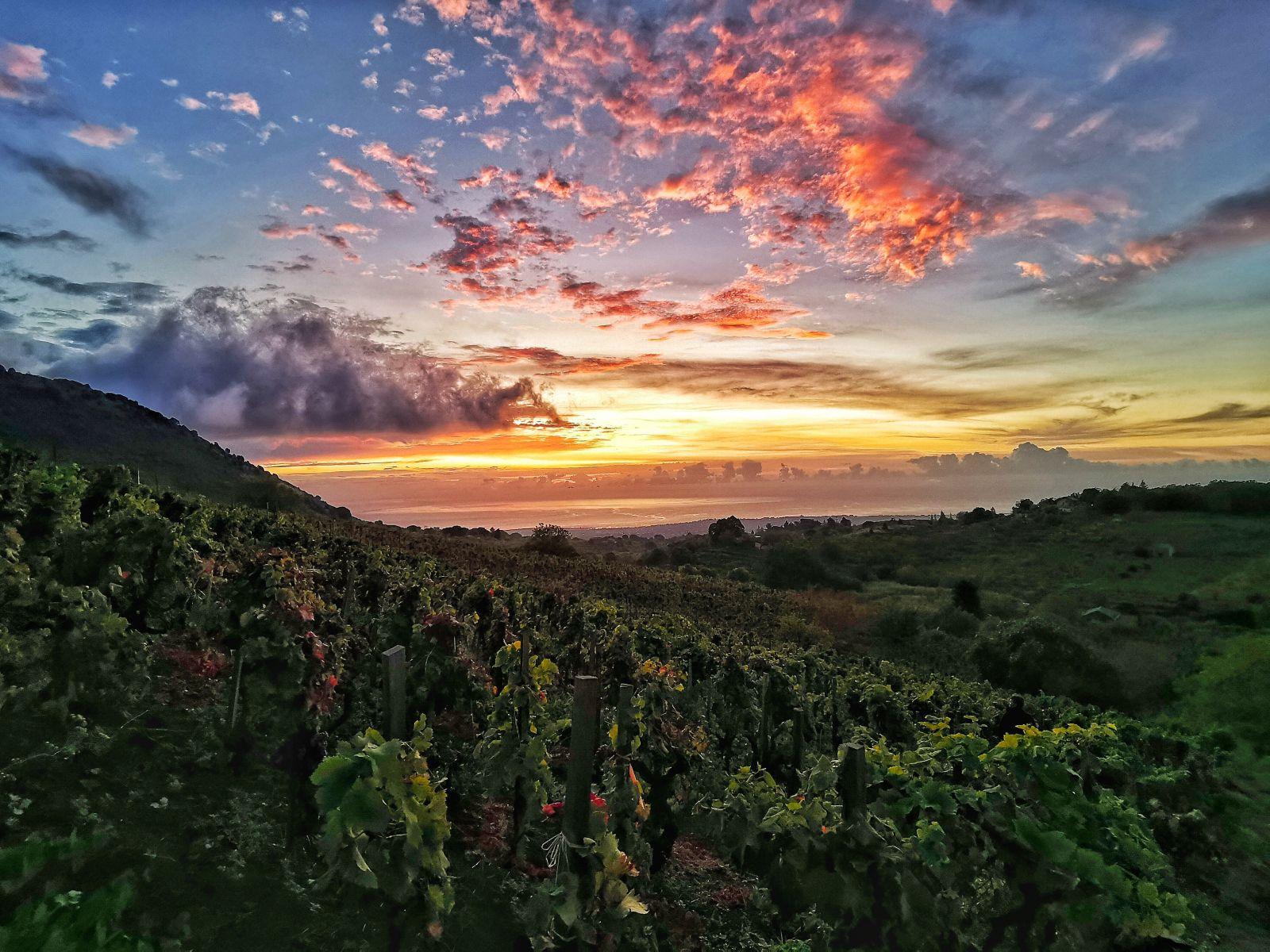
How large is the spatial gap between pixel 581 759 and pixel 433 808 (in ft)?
3.57

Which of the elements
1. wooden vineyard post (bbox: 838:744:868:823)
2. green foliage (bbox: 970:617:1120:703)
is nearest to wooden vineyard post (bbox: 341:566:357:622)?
wooden vineyard post (bbox: 838:744:868:823)

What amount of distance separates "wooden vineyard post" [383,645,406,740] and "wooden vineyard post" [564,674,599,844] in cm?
142

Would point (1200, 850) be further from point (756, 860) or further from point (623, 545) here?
point (623, 545)

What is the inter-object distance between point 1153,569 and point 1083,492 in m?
36.8

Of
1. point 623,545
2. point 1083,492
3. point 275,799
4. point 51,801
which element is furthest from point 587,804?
point 1083,492

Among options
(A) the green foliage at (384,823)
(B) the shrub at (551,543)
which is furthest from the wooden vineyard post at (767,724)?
(B) the shrub at (551,543)

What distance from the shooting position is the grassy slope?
75.5 metres

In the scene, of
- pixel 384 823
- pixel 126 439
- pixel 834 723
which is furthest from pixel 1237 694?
pixel 126 439

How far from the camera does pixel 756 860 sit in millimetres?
5785

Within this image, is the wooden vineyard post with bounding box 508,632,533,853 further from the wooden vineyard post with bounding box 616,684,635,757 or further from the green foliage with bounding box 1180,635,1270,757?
the green foliage with bounding box 1180,635,1270,757

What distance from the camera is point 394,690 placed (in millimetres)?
5164

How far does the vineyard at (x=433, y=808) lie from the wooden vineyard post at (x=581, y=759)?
0.07 ft

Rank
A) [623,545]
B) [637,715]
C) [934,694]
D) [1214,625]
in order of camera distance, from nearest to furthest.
→ [637,715] < [934,694] < [1214,625] < [623,545]

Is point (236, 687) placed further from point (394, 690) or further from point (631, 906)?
point (631, 906)
